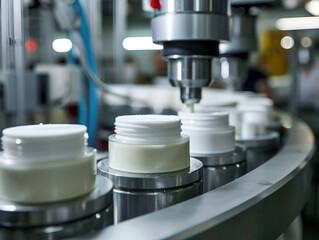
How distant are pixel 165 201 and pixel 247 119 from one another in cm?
53

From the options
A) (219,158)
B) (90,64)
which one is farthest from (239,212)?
(90,64)

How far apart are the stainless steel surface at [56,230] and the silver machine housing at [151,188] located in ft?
0.18

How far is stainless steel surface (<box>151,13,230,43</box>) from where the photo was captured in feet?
1.87

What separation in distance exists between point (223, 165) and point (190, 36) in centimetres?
22

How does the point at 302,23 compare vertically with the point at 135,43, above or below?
below

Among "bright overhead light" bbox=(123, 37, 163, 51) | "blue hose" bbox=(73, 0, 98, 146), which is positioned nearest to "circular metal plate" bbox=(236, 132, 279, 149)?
"blue hose" bbox=(73, 0, 98, 146)

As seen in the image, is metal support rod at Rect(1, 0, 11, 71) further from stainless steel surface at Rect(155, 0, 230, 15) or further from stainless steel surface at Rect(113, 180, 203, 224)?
stainless steel surface at Rect(113, 180, 203, 224)

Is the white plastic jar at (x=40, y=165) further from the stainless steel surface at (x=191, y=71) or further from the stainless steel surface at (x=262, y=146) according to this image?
the stainless steel surface at (x=262, y=146)

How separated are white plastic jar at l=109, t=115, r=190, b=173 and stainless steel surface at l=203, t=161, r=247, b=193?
0.19ft

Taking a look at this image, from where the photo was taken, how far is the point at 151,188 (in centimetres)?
48

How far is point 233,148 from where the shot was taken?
0.66m

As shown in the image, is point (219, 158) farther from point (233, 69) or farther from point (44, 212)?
point (233, 69)

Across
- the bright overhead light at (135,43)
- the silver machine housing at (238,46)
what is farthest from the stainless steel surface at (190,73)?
the bright overhead light at (135,43)

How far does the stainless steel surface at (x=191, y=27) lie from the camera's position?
571 millimetres
